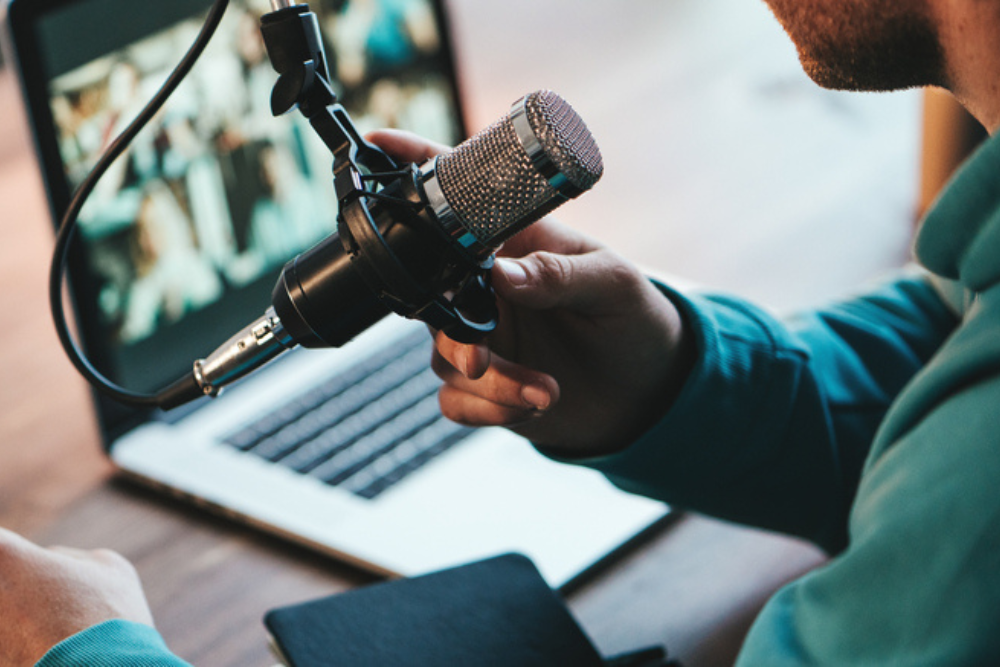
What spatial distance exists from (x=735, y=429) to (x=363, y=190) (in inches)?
13.3

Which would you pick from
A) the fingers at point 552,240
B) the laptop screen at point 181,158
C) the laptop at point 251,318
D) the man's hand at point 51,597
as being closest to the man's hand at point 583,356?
the fingers at point 552,240

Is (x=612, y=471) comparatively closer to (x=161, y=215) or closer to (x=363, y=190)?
(x=363, y=190)

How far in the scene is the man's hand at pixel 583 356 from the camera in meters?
0.65

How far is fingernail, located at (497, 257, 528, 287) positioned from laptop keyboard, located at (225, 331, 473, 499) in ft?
0.99

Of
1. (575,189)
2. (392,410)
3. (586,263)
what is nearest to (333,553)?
(392,410)

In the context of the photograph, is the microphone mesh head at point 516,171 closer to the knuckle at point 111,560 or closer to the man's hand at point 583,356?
the man's hand at point 583,356

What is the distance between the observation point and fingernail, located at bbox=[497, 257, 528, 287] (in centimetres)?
56

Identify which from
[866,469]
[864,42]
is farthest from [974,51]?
[866,469]

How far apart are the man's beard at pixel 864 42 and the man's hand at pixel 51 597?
48 centimetres

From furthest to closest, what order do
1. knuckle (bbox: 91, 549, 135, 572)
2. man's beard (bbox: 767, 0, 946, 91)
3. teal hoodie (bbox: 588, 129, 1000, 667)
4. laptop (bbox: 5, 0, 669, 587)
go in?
laptop (bbox: 5, 0, 669, 587) < knuckle (bbox: 91, 549, 135, 572) < man's beard (bbox: 767, 0, 946, 91) < teal hoodie (bbox: 588, 129, 1000, 667)

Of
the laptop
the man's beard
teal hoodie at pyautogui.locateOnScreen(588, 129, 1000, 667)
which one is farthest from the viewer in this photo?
the laptop

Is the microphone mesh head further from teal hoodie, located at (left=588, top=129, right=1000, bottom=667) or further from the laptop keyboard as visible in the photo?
the laptop keyboard

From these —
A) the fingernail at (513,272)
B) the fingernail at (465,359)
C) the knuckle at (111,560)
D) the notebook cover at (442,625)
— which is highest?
the fingernail at (513,272)

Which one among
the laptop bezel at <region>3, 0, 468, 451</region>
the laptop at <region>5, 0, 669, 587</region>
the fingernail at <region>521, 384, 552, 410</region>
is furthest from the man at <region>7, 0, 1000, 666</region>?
the laptop bezel at <region>3, 0, 468, 451</region>
